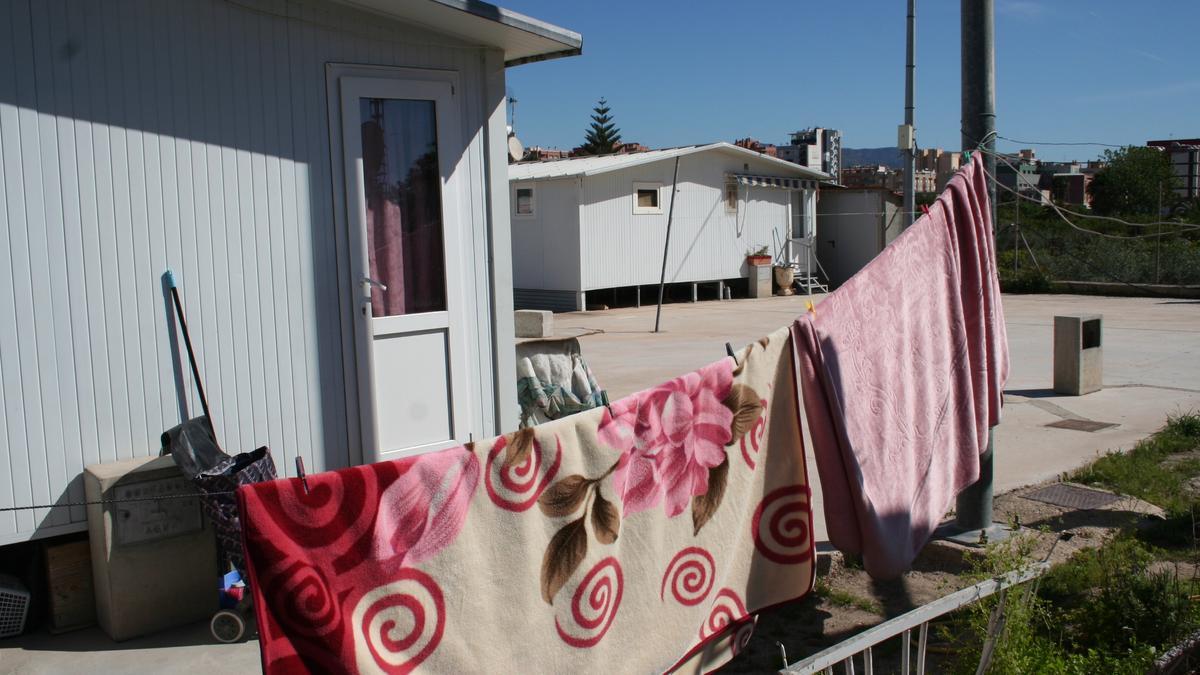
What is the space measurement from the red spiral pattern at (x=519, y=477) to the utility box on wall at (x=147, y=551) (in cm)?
209

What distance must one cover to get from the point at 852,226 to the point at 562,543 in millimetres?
23385

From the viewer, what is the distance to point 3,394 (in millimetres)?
4121

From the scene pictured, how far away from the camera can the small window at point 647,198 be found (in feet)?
68.2

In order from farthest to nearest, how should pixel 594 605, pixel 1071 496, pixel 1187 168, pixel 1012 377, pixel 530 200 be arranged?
1. pixel 1187 168
2. pixel 530 200
3. pixel 1012 377
4. pixel 1071 496
5. pixel 594 605

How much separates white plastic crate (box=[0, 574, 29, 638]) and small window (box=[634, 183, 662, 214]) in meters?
17.2

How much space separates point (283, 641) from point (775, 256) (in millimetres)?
22339

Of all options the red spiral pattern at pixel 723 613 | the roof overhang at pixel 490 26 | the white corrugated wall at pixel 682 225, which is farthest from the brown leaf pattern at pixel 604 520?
the white corrugated wall at pixel 682 225

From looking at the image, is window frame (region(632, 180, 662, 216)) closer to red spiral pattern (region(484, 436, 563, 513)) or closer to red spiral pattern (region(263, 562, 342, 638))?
red spiral pattern (region(484, 436, 563, 513))

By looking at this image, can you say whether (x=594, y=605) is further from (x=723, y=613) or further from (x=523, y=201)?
(x=523, y=201)

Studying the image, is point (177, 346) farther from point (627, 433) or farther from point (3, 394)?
point (627, 433)

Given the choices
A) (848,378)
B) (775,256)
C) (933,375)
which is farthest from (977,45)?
(775,256)

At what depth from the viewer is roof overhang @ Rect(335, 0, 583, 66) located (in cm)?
508

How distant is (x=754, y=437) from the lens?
323cm

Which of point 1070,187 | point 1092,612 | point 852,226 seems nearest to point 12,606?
point 1092,612
